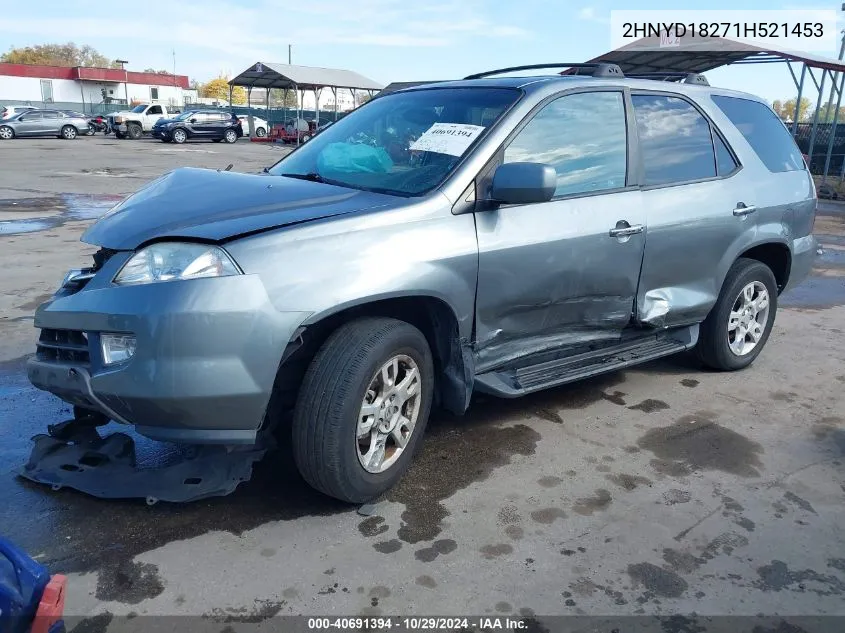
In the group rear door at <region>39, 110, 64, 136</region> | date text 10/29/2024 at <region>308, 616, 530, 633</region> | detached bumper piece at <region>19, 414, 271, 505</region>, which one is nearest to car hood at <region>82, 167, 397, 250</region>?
detached bumper piece at <region>19, 414, 271, 505</region>

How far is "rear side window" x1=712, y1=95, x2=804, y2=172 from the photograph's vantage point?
16.2 ft

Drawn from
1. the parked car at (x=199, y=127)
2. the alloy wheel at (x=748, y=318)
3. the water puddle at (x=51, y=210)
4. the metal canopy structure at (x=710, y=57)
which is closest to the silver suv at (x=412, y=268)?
the alloy wheel at (x=748, y=318)

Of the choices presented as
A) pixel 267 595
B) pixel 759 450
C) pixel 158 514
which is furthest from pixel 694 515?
pixel 158 514

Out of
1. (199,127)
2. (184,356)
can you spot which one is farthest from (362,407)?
(199,127)

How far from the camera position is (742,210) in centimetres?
463

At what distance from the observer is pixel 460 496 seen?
3.30m

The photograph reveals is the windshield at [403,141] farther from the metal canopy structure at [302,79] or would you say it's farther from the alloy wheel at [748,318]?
the metal canopy structure at [302,79]

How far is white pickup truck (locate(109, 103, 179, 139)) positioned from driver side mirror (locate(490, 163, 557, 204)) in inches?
1454

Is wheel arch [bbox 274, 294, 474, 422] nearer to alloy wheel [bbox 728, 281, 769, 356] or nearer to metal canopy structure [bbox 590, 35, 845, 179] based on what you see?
alloy wheel [bbox 728, 281, 769, 356]

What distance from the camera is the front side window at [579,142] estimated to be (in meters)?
3.67

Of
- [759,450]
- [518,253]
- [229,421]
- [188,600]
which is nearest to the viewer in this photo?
[188,600]

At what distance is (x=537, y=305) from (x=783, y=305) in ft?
15.7

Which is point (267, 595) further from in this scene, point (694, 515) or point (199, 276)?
point (694, 515)

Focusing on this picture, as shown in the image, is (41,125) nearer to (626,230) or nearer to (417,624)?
(626,230)
